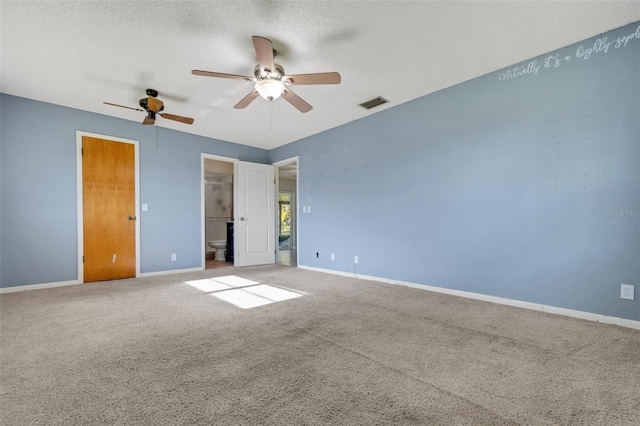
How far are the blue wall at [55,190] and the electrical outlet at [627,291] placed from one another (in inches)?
228

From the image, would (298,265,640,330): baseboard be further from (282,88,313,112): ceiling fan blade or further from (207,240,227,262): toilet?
(207,240,227,262): toilet

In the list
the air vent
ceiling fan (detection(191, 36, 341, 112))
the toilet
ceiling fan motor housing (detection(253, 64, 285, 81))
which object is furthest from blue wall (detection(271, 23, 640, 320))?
the toilet

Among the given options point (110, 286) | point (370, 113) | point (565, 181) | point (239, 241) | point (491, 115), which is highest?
point (370, 113)

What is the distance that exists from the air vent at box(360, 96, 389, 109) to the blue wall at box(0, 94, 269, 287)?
345cm

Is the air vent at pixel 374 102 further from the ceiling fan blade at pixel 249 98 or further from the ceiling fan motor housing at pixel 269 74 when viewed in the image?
the ceiling fan blade at pixel 249 98

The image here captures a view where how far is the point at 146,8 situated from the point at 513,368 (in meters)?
3.62

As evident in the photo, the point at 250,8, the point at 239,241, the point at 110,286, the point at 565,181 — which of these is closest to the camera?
the point at 250,8

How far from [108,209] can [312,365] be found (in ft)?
14.4

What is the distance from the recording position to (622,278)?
7.97ft

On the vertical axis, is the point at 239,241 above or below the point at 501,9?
below

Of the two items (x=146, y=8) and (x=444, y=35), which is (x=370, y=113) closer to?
(x=444, y=35)

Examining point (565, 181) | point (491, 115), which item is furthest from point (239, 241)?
point (565, 181)

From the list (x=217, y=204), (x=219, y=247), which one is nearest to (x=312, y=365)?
(x=219, y=247)

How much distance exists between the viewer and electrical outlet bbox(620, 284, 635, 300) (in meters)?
2.38
